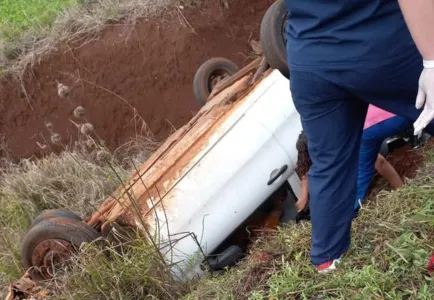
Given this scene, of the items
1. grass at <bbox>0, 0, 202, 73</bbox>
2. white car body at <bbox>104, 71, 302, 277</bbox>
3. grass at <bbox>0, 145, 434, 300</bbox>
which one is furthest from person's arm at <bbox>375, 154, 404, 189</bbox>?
grass at <bbox>0, 0, 202, 73</bbox>

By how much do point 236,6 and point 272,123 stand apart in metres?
4.38

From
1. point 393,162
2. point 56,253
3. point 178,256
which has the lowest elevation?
Result: point 393,162

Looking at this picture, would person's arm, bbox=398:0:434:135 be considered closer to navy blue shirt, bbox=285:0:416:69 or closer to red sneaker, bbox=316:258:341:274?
navy blue shirt, bbox=285:0:416:69

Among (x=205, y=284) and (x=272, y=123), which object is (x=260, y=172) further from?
(x=205, y=284)

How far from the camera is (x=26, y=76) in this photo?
9.13 m

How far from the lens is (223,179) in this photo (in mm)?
4117

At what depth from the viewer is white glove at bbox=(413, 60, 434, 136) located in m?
2.20

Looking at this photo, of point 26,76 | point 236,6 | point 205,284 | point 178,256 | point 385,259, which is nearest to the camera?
point 385,259

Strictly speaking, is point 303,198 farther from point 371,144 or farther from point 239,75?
point 239,75

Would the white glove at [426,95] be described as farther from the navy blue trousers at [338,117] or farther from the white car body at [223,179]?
the white car body at [223,179]

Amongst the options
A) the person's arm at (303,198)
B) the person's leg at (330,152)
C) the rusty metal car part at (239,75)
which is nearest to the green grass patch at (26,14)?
the rusty metal car part at (239,75)

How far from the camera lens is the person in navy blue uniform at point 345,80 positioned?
2.29 meters

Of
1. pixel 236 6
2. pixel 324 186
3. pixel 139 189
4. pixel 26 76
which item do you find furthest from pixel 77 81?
pixel 324 186

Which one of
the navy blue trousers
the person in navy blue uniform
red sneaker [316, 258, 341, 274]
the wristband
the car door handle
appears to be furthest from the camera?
the car door handle
